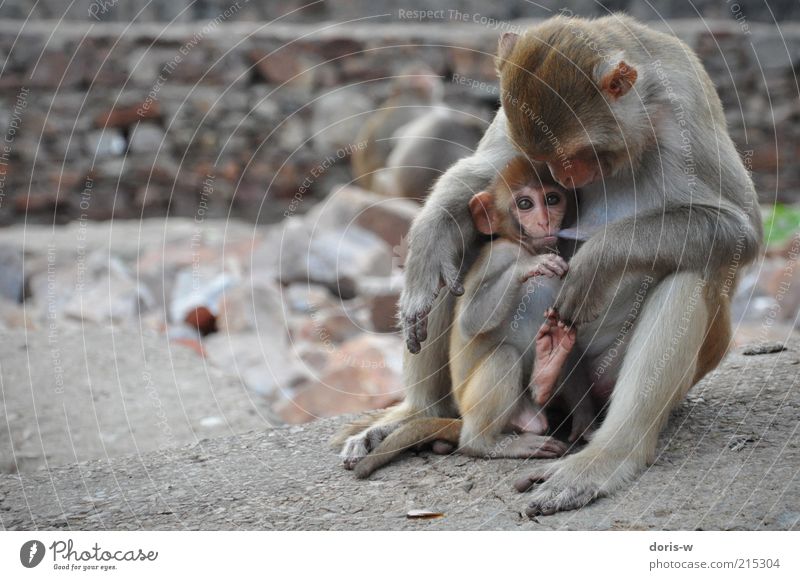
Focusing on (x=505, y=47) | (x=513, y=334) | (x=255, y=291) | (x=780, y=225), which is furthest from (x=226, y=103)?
(x=513, y=334)

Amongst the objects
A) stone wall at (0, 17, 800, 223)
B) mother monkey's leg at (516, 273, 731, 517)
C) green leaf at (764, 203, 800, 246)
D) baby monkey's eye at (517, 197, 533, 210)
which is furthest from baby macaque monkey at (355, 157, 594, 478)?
stone wall at (0, 17, 800, 223)

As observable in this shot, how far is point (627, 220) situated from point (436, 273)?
1014mm

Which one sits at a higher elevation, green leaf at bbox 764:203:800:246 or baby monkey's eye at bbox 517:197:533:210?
baby monkey's eye at bbox 517:197:533:210

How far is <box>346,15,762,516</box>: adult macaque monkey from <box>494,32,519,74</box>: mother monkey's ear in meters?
0.01

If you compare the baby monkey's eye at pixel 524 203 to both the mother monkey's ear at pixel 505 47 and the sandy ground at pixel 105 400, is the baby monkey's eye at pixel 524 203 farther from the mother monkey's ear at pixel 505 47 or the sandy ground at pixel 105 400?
the sandy ground at pixel 105 400

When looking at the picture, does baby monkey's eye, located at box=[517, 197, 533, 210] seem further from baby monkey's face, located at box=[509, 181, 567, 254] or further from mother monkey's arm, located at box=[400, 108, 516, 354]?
mother monkey's arm, located at box=[400, 108, 516, 354]

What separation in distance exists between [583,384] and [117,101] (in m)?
12.9

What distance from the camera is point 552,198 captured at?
5.00 metres

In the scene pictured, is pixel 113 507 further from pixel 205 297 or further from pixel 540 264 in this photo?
pixel 205 297

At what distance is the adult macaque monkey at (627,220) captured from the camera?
4.55 metres

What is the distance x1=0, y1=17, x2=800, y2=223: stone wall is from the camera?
52.7 ft

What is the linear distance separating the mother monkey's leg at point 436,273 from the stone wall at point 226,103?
1047 centimetres

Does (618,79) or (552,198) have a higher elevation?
(618,79)

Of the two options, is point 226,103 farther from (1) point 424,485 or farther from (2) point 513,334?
(1) point 424,485
